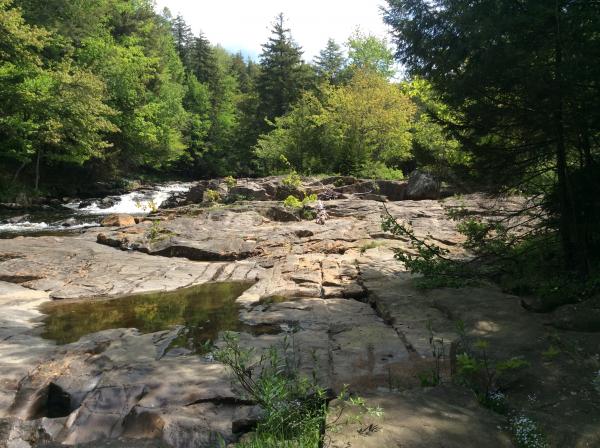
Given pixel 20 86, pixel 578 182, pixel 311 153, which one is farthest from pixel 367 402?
pixel 311 153

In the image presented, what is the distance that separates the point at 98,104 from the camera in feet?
78.1

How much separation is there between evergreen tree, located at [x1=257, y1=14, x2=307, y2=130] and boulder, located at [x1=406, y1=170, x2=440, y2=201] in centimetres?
2098

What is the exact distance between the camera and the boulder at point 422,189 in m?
19.8

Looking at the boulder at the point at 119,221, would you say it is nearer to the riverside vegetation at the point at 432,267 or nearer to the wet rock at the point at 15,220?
the riverside vegetation at the point at 432,267

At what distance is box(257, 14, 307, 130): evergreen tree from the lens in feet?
129

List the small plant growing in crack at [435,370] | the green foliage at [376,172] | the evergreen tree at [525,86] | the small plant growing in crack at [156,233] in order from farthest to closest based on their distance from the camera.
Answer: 1. the green foliage at [376,172]
2. the small plant growing in crack at [156,233]
3. the evergreen tree at [525,86]
4. the small plant growing in crack at [435,370]

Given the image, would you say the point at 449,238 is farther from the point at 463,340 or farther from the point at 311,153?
the point at 311,153

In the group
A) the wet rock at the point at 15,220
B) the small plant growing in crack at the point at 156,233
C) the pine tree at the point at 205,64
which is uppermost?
the pine tree at the point at 205,64

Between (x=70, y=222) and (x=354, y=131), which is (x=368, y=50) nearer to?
(x=354, y=131)

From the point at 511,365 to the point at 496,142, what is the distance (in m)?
4.11

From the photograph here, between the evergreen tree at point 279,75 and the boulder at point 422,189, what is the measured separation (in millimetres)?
20985

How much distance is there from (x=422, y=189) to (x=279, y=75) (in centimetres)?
2385

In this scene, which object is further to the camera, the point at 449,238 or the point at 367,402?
the point at 449,238

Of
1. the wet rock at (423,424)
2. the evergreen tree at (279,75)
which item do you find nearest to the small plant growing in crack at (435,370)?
the wet rock at (423,424)
